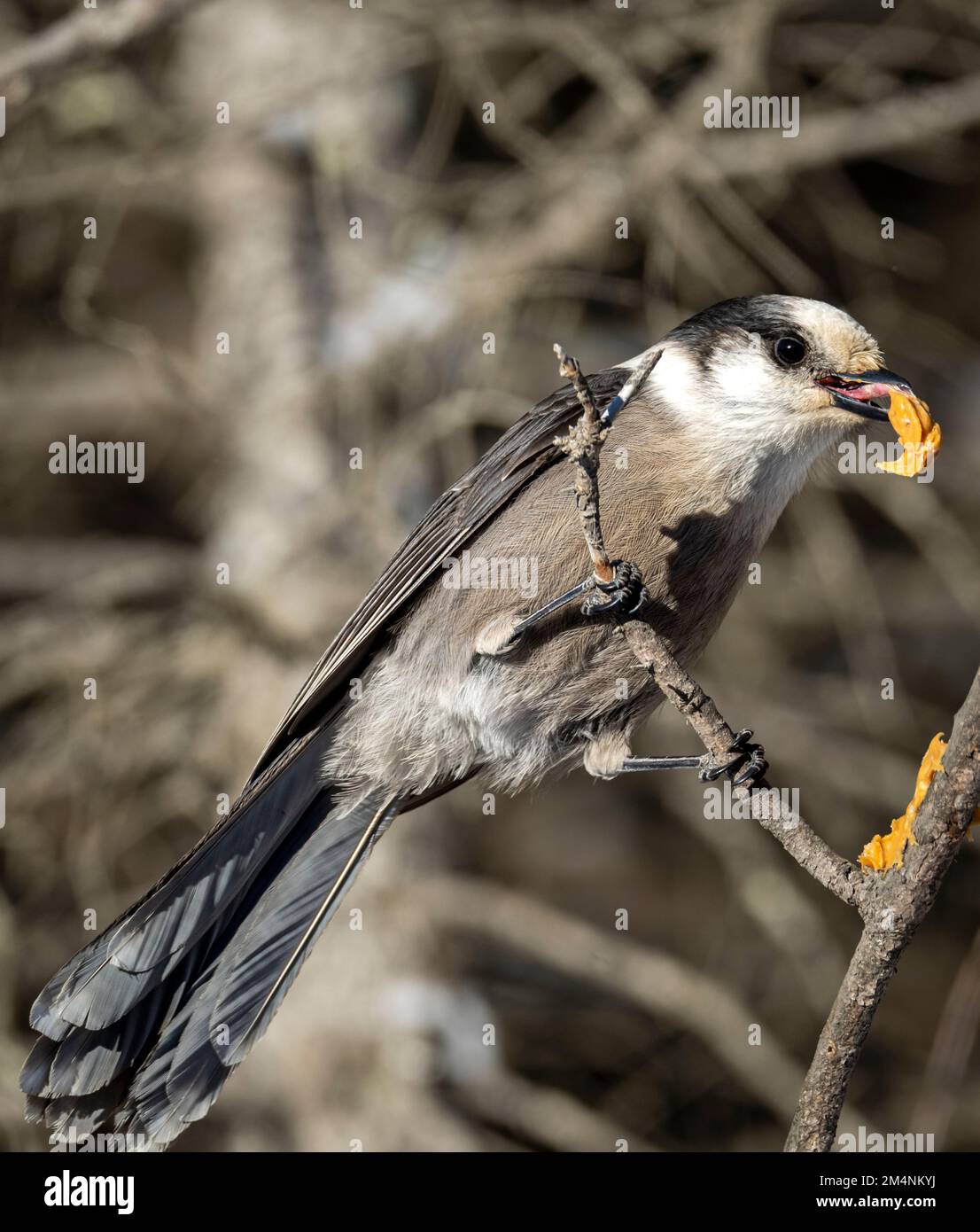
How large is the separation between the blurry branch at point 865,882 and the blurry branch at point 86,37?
2.11 metres

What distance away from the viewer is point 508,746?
3.54 metres

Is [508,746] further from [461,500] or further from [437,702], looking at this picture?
[461,500]

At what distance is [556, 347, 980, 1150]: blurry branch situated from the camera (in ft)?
7.11

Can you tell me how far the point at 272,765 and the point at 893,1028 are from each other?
3.95 m

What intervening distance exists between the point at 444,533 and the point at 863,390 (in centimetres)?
109

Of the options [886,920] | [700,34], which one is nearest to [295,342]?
[700,34]

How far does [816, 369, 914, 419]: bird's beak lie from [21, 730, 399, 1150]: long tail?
1.60 m

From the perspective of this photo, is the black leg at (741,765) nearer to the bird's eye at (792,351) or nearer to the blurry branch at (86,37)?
the bird's eye at (792,351)

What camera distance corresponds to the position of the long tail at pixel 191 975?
299cm
